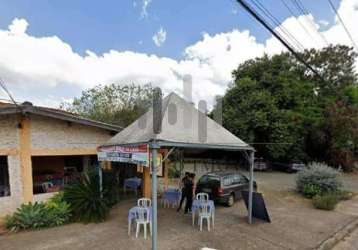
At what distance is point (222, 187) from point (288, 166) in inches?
676

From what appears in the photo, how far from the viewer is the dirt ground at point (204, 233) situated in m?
6.64

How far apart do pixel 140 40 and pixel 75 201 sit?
7.47m

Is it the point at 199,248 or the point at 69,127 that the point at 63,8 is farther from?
the point at 199,248

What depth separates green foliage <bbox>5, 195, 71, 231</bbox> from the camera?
7897 millimetres

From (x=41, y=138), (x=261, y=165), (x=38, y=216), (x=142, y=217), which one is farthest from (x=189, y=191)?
(x=261, y=165)

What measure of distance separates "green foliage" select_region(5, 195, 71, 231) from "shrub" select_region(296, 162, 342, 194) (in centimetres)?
1181

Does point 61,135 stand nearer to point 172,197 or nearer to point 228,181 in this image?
point 172,197

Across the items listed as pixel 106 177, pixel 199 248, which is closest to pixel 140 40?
pixel 106 177

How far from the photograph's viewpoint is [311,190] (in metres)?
13.3

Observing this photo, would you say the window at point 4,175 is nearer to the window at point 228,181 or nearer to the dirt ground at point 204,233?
the dirt ground at point 204,233

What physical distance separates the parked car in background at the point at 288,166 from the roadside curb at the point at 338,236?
15.5m

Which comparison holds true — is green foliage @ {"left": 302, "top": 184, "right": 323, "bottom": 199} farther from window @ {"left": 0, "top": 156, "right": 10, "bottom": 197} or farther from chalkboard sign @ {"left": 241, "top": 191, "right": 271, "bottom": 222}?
window @ {"left": 0, "top": 156, "right": 10, "bottom": 197}

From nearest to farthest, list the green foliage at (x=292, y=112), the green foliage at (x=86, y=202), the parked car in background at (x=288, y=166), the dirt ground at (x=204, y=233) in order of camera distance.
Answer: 1. the dirt ground at (x=204, y=233)
2. the green foliage at (x=86, y=202)
3. the green foliage at (x=292, y=112)
4. the parked car in background at (x=288, y=166)

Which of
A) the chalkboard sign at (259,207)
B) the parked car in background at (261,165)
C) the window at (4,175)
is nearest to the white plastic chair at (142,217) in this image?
the chalkboard sign at (259,207)
